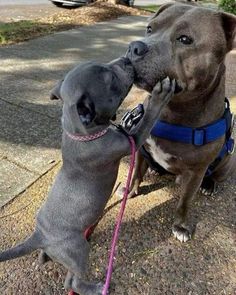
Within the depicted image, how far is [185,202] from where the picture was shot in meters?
3.17

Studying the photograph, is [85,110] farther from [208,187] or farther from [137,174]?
[208,187]

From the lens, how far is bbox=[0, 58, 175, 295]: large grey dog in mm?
2295

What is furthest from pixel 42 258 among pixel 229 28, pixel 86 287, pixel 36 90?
pixel 36 90

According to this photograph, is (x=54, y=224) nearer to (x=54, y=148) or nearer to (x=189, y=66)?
(x=189, y=66)

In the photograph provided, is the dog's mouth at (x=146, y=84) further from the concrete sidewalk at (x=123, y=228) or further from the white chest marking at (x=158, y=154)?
the concrete sidewalk at (x=123, y=228)

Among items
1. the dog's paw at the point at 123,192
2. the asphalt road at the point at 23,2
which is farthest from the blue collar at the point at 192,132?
the asphalt road at the point at 23,2

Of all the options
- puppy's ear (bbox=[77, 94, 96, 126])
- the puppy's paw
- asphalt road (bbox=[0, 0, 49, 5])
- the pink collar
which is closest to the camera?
puppy's ear (bbox=[77, 94, 96, 126])

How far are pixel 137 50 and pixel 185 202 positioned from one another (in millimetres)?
1310

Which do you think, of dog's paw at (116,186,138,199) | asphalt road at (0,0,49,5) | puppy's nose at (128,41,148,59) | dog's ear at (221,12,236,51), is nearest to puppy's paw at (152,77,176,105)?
puppy's nose at (128,41,148,59)

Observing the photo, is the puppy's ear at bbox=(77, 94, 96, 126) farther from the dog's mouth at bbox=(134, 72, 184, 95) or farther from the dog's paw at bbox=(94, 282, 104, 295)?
the dog's paw at bbox=(94, 282, 104, 295)

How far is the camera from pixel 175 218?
3254 millimetres

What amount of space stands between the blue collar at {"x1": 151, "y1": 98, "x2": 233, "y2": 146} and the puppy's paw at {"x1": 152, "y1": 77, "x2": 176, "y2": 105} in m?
0.44

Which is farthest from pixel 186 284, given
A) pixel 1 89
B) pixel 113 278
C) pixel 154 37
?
pixel 1 89

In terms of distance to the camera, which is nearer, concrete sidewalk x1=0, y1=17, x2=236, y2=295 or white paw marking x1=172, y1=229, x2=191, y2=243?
concrete sidewalk x1=0, y1=17, x2=236, y2=295
